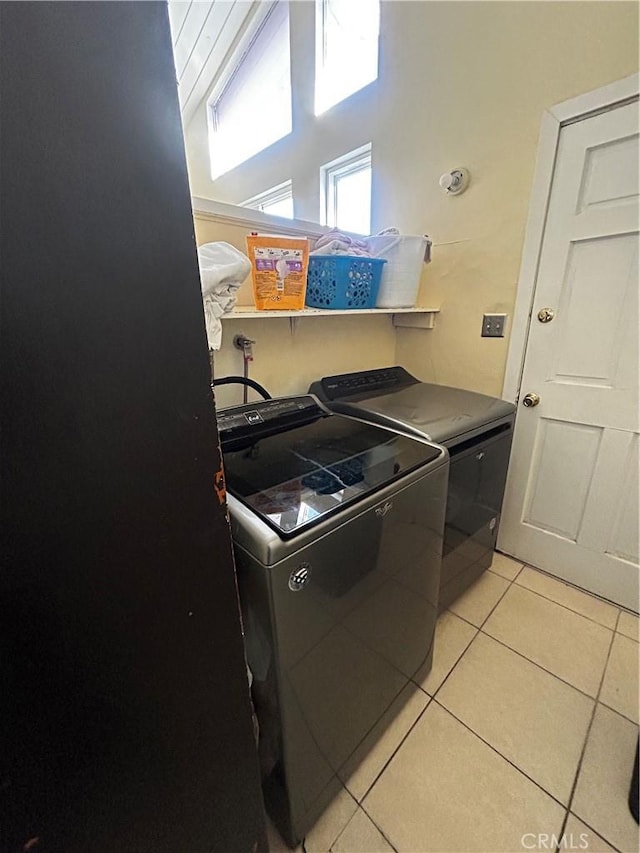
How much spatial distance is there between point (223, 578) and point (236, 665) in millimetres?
203

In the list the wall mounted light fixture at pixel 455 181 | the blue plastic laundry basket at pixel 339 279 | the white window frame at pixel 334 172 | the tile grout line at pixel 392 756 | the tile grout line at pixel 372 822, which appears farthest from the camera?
the white window frame at pixel 334 172

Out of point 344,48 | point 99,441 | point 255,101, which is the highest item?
point 255,101

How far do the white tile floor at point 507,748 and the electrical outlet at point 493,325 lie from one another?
135 centimetres

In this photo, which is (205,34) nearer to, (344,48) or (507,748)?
(344,48)

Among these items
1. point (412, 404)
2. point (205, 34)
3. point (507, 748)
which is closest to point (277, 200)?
point (205, 34)

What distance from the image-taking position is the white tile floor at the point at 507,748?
3.23ft

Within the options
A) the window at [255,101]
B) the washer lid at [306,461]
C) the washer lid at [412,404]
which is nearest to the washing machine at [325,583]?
the washer lid at [306,461]

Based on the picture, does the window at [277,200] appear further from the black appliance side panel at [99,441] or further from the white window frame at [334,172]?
the black appliance side panel at [99,441]

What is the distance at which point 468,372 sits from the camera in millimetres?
1945

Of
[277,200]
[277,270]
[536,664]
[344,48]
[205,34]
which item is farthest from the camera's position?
[277,200]

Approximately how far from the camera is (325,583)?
0.82 metres

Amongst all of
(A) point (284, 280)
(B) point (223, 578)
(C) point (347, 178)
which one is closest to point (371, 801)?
(B) point (223, 578)

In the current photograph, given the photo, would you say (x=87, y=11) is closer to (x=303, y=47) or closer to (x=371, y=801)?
(x=371, y=801)

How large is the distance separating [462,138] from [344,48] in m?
1.46
